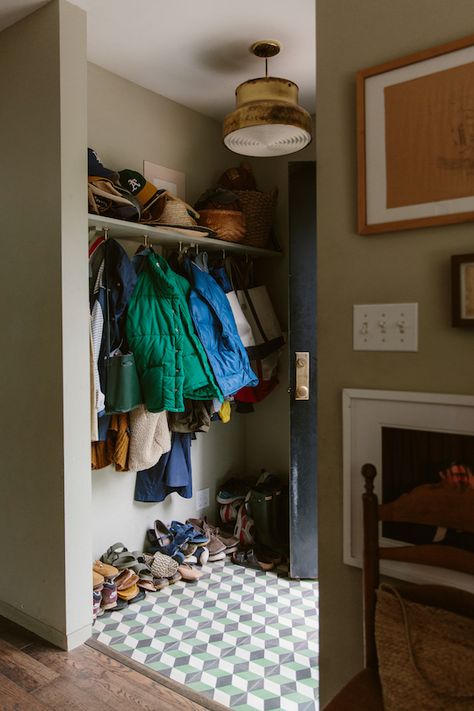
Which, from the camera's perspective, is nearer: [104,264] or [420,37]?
[420,37]

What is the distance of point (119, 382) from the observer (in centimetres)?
249

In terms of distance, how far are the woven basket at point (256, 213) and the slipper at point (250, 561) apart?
1.74 metres

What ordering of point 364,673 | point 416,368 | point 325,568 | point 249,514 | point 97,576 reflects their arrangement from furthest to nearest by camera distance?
point 249,514, point 97,576, point 325,568, point 416,368, point 364,673

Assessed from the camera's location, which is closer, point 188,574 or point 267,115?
point 267,115

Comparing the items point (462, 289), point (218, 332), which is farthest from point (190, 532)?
point (462, 289)

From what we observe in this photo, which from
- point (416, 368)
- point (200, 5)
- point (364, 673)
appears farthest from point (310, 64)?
point (364, 673)

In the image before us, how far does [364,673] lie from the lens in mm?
1247

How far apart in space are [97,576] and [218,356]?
3.81 ft

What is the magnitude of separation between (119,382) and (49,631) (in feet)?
3.39

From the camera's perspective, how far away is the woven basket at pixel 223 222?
3.02 meters

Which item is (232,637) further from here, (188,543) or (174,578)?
(188,543)

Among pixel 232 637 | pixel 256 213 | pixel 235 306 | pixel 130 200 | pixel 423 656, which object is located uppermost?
pixel 256 213

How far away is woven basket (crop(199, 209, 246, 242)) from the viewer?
9.92 ft

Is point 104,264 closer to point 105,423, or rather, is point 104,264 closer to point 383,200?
point 105,423
